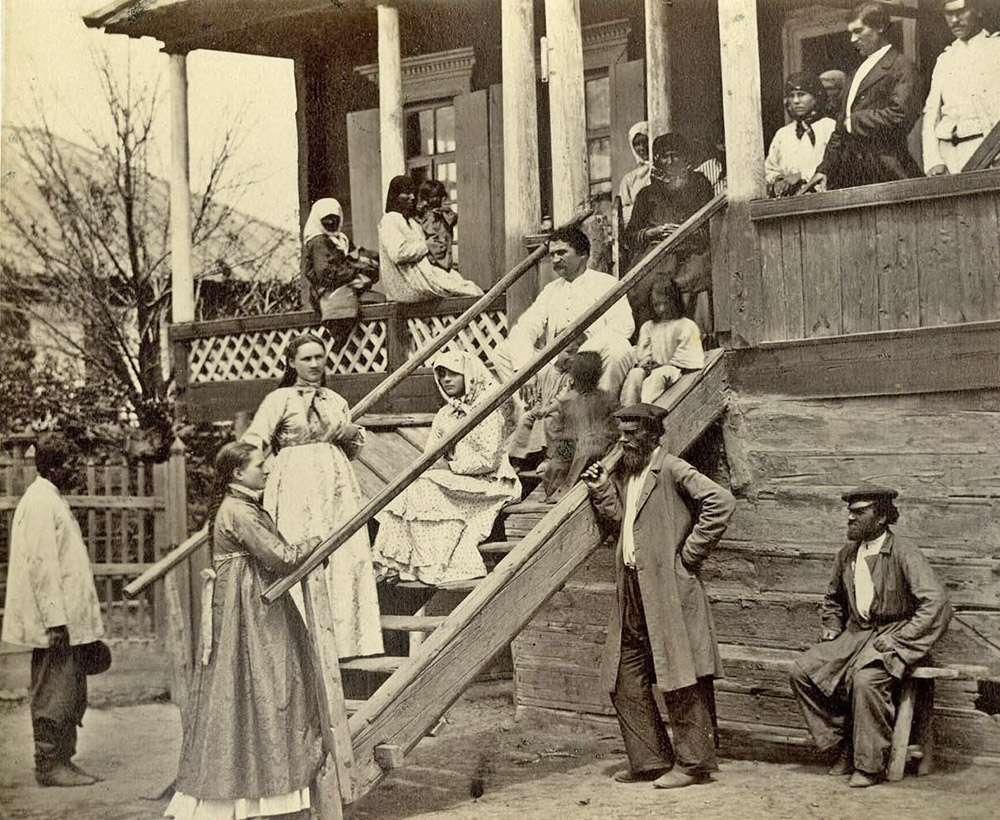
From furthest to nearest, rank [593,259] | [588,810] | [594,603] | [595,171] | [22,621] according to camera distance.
A: [595,171] → [593,259] → [594,603] → [22,621] → [588,810]

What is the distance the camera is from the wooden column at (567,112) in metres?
8.44

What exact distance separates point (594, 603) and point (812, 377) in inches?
74.8

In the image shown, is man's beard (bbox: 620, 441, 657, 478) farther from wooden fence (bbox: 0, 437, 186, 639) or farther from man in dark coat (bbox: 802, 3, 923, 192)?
wooden fence (bbox: 0, 437, 186, 639)

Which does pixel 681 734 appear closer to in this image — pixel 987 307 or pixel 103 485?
pixel 987 307

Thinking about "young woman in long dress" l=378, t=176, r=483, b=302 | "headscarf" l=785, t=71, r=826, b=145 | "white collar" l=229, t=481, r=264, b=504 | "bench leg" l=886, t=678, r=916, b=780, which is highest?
"headscarf" l=785, t=71, r=826, b=145

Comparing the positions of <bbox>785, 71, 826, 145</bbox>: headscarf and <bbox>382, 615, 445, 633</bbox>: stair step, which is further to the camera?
<bbox>785, 71, 826, 145</bbox>: headscarf

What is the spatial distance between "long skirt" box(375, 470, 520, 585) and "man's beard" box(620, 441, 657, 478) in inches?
50.8

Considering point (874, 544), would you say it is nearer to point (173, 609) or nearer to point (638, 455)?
point (638, 455)

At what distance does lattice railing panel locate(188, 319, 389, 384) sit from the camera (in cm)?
930

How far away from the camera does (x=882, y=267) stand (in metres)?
6.75

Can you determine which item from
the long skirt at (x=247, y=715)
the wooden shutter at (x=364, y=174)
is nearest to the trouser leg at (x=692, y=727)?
the long skirt at (x=247, y=715)

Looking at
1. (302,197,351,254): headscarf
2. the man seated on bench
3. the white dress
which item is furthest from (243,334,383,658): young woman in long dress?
(302,197,351,254): headscarf

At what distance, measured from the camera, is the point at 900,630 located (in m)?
6.04

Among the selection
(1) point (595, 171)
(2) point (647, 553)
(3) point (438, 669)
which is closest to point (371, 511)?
(3) point (438, 669)
